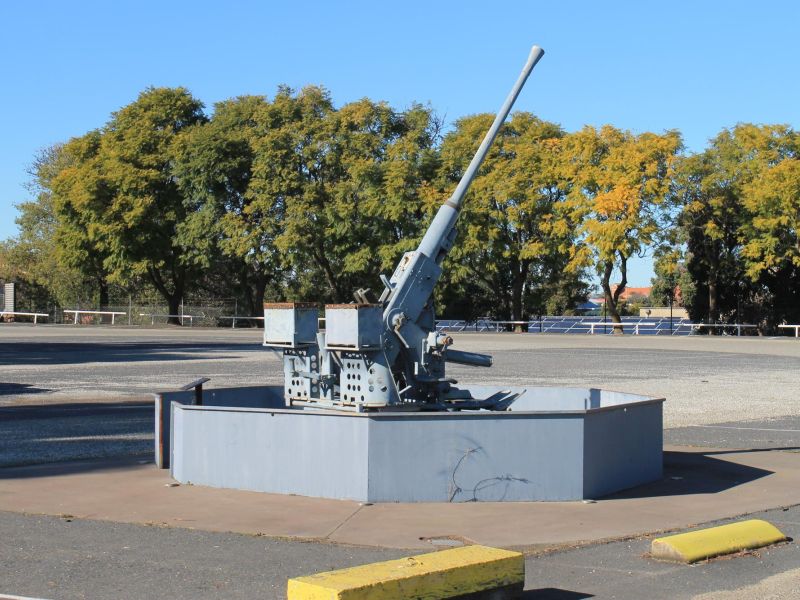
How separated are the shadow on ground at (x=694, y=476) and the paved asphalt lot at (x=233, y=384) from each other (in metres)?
1.33

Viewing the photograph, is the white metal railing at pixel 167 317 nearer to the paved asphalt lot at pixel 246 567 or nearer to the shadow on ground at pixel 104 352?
the shadow on ground at pixel 104 352

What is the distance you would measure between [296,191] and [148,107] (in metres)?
13.6

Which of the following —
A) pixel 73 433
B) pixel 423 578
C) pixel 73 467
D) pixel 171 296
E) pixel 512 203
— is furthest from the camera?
pixel 171 296

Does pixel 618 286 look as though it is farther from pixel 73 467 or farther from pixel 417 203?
pixel 73 467

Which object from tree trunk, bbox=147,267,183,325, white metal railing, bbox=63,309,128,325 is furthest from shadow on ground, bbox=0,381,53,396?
white metal railing, bbox=63,309,128,325

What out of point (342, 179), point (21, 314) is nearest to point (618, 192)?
point (342, 179)

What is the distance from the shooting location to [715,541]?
8.77m

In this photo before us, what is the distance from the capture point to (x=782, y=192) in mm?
56875

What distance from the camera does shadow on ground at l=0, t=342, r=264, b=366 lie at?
114 feet

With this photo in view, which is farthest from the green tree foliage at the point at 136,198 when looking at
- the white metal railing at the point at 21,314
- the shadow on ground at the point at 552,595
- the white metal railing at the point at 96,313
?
the shadow on ground at the point at 552,595

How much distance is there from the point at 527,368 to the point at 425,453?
2112 cm

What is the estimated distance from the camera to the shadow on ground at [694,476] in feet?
→ 38.1

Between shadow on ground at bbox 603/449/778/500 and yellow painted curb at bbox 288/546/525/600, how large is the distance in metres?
4.04

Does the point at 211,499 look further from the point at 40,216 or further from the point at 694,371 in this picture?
the point at 40,216
